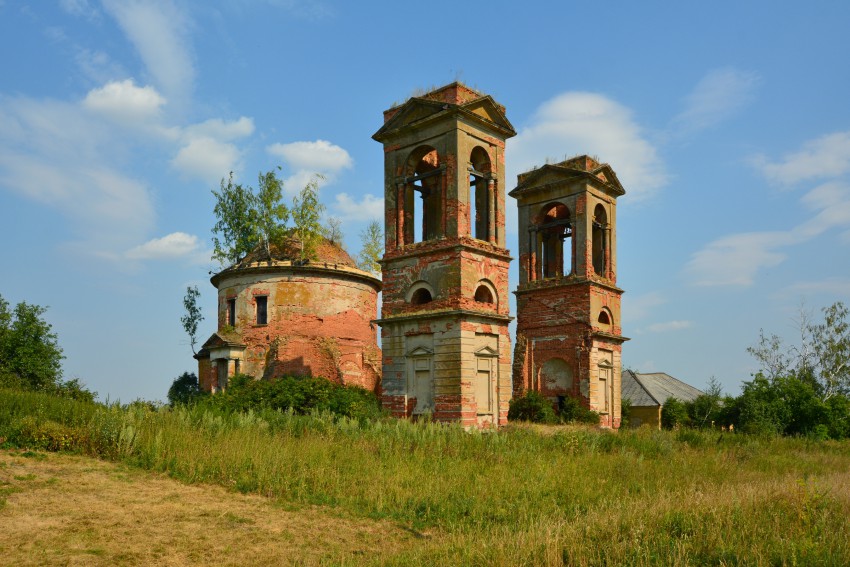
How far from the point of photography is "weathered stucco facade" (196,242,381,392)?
28.3 m

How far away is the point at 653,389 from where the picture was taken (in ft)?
116

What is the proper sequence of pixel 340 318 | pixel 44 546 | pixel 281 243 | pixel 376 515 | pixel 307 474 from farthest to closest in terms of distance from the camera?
pixel 281 243
pixel 340 318
pixel 307 474
pixel 376 515
pixel 44 546

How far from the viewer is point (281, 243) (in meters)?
33.3

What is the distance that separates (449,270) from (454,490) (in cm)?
930

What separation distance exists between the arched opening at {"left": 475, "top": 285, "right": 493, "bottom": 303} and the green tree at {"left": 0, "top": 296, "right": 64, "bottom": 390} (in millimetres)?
19547

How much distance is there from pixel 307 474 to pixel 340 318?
18.4 meters

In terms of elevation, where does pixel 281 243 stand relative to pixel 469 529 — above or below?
above

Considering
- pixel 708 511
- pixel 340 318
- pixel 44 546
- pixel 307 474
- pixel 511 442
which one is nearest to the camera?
pixel 44 546

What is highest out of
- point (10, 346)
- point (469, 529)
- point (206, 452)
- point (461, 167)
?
point (461, 167)

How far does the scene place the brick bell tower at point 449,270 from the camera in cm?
1908

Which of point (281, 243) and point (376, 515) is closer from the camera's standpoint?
point (376, 515)

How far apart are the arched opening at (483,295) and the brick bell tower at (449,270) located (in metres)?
0.03

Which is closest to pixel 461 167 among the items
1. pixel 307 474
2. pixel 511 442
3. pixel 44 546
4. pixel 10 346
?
pixel 511 442

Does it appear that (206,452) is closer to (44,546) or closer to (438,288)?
(44,546)
